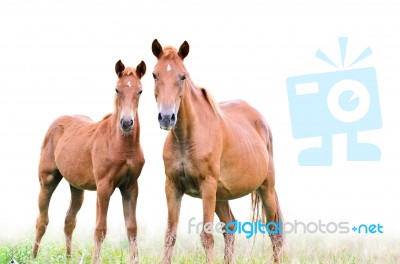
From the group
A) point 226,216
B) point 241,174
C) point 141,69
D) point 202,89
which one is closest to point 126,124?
point 141,69

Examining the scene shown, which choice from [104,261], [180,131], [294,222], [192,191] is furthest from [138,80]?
[294,222]

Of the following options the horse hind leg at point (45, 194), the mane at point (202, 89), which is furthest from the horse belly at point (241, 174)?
the horse hind leg at point (45, 194)

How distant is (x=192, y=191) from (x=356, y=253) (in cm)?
382

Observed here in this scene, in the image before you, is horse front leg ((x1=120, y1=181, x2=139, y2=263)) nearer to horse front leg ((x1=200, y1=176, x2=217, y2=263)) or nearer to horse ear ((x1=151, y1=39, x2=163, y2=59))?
horse front leg ((x1=200, y1=176, x2=217, y2=263))

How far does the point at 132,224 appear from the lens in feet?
29.1

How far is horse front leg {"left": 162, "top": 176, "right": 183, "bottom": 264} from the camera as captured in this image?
789cm

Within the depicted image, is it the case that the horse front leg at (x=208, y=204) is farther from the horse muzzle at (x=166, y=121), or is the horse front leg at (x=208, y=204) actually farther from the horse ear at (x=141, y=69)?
the horse ear at (x=141, y=69)

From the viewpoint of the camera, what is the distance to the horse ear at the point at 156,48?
7745 mm

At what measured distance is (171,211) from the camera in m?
7.89

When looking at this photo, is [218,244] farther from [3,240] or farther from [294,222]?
[3,240]

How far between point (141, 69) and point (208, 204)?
2.36m

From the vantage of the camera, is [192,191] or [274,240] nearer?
[192,191]

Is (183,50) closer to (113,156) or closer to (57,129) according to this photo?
(113,156)

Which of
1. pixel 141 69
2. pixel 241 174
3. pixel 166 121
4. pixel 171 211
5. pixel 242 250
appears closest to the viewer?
pixel 166 121
